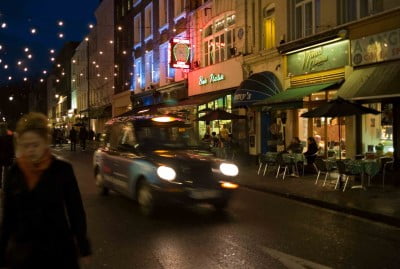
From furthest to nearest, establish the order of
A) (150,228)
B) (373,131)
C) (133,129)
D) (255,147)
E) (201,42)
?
(201,42) → (255,147) → (373,131) → (133,129) → (150,228)

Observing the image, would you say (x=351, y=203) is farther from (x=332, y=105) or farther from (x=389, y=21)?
(x=389, y=21)

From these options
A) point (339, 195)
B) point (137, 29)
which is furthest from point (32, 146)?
point (137, 29)

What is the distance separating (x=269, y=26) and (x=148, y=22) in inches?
694

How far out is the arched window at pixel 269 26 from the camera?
69.5 ft

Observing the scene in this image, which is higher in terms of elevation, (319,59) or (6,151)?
(319,59)

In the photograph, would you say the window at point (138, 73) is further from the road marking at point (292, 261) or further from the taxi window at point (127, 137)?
the road marking at point (292, 261)

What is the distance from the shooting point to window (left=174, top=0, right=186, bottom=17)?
1196 inches

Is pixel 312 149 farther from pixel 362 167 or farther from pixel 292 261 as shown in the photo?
pixel 292 261

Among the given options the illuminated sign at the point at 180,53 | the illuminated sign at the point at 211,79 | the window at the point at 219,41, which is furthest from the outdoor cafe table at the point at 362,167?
the illuminated sign at the point at 180,53

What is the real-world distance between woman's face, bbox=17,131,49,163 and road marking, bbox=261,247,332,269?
4.08 meters

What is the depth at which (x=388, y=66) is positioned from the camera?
46.8 feet

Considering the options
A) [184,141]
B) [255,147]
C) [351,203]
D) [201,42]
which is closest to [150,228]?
[184,141]

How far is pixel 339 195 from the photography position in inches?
489

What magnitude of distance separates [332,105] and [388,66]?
232 centimetres
